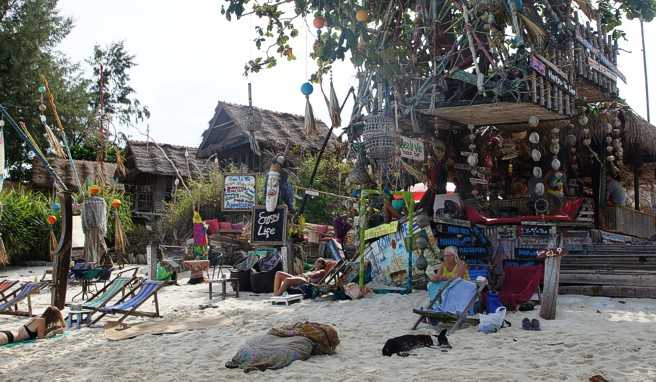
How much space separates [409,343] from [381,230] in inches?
187

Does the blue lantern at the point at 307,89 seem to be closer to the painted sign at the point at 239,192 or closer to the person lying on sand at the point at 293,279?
the person lying on sand at the point at 293,279

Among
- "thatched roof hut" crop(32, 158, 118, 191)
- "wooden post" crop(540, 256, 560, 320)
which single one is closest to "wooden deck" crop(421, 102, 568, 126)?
"wooden post" crop(540, 256, 560, 320)

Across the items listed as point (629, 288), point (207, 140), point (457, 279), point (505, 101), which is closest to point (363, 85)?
point (505, 101)

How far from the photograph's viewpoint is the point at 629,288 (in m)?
8.47

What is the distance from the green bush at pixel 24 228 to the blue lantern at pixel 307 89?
1186 cm

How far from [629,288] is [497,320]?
282 cm

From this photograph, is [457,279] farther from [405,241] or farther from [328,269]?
[328,269]

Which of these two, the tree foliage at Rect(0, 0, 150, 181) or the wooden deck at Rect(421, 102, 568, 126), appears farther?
the tree foliage at Rect(0, 0, 150, 181)

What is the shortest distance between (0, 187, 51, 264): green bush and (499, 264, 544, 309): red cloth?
14.9 m

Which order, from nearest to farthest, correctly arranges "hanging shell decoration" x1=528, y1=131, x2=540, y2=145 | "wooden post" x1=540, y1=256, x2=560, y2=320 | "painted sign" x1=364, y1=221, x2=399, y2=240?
"wooden post" x1=540, y1=256, x2=560, y2=320, "painted sign" x1=364, y1=221, x2=399, y2=240, "hanging shell decoration" x1=528, y1=131, x2=540, y2=145

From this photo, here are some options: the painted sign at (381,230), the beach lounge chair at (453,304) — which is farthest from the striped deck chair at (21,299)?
the beach lounge chair at (453,304)

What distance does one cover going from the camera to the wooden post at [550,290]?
722cm

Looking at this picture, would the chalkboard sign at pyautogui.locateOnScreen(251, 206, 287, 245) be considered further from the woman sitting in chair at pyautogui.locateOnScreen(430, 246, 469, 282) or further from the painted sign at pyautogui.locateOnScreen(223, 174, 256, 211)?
the woman sitting in chair at pyautogui.locateOnScreen(430, 246, 469, 282)

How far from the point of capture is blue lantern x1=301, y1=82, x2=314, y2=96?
10430 mm
